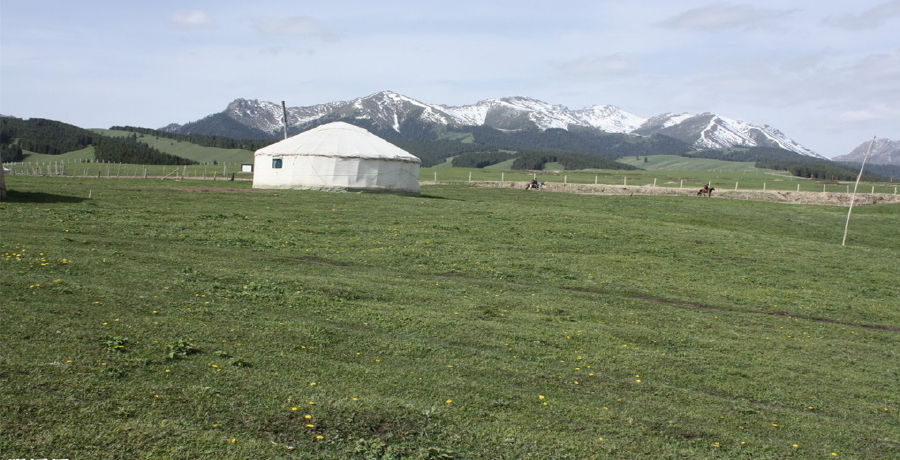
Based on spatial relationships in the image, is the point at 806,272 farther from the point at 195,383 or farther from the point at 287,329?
the point at 195,383

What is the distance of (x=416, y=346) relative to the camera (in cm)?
1121

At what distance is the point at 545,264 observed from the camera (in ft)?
72.5

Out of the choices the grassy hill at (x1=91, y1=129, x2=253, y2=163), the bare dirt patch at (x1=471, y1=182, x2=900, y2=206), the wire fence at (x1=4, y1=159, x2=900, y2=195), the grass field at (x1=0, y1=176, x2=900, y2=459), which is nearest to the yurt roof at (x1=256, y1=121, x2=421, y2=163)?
the wire fence at (x1=4, y1=159, x2=900, y2=195)

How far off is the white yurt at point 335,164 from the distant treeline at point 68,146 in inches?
4758

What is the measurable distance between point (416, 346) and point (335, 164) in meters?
35.0

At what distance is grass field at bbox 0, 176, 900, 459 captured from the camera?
738cm

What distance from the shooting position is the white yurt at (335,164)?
45.2 meters

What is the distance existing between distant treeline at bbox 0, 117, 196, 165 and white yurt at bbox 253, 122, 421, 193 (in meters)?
121

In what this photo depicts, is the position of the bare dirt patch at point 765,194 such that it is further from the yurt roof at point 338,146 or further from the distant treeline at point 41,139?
the distant treeline at point 41,139

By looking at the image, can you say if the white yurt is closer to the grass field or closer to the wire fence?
the wire fence

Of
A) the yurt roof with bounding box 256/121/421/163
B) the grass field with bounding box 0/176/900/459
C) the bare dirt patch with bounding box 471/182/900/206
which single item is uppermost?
the yurt roof with bounding box 256/121/421/163

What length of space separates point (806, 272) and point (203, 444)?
2322 cm

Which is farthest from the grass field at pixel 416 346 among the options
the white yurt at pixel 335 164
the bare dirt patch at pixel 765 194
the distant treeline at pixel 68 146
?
the distant treeline at pixel 68 146

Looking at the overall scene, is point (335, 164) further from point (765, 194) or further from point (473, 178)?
point (473, 178)
